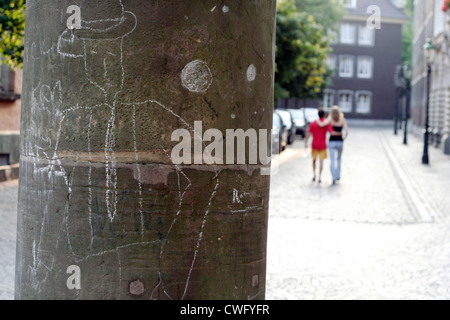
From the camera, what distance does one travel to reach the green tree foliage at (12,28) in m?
11.5

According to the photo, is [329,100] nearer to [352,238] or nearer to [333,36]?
[333,36]

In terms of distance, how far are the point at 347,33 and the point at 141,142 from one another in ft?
238

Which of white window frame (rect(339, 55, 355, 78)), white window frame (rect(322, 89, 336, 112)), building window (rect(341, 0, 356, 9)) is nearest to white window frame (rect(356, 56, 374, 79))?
white window frame (rect(339, 55, 355, 78))

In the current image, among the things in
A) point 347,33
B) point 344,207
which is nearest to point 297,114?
point 344,207

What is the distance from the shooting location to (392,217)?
493 inches

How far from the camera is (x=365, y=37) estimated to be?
72562 mm

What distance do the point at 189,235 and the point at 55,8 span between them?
0.81m

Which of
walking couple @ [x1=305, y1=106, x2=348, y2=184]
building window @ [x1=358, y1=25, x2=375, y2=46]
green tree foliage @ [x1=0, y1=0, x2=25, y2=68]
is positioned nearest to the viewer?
green tree foliage @ [x1=0, y1=0, x2=25, y2=68]

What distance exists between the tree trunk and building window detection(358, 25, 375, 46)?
71.8 metres

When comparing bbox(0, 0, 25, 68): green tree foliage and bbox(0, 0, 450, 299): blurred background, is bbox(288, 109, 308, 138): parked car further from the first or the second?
bbox(0, 0, 25, 68): green tree foliage

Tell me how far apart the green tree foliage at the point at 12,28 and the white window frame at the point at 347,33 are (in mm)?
62775

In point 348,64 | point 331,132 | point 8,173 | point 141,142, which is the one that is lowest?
point 8,173

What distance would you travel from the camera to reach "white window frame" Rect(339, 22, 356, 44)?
237ft

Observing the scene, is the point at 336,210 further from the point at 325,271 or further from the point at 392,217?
the point at 325,271
